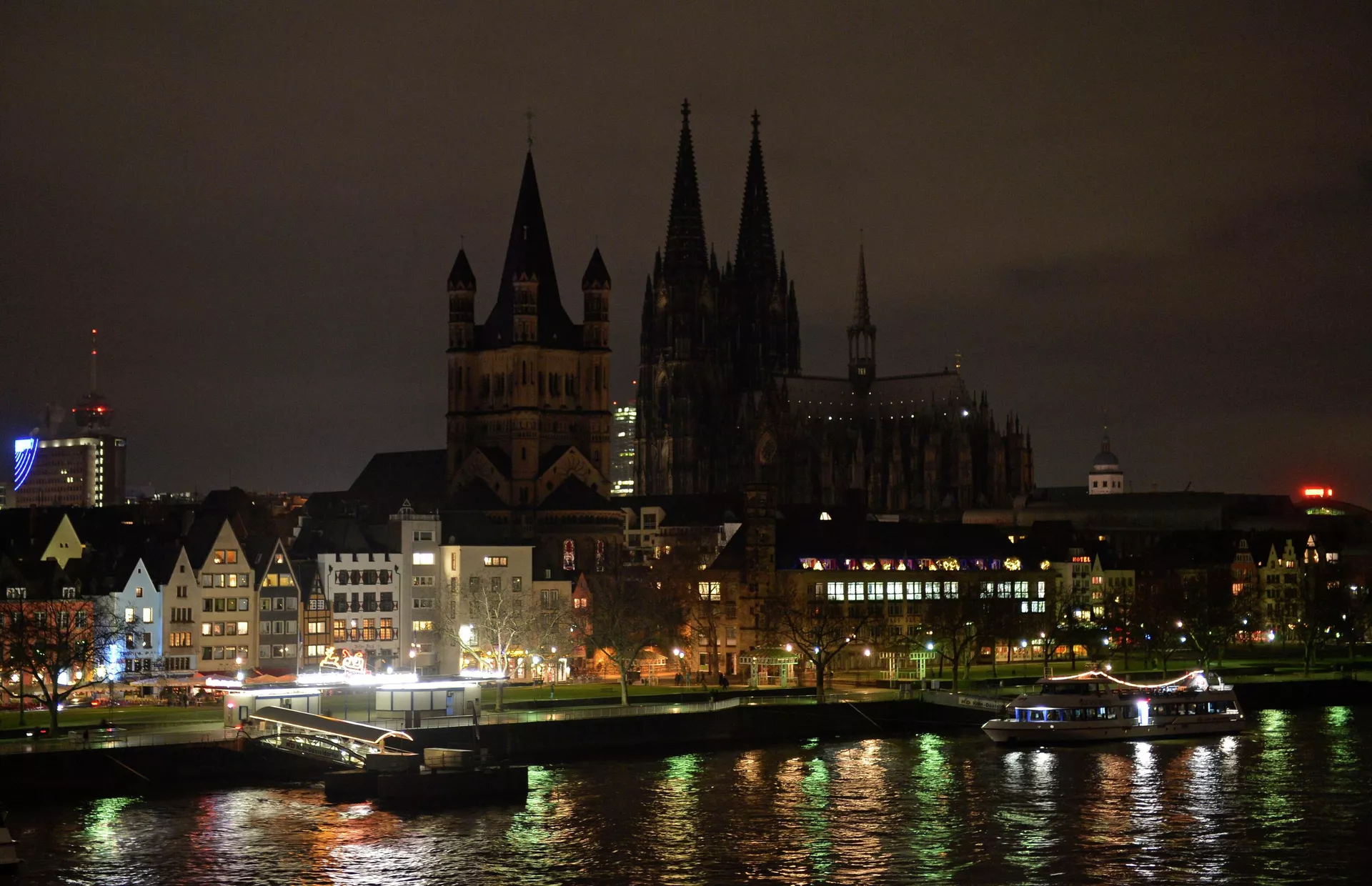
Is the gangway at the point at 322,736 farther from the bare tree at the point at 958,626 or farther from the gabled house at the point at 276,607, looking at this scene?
the bare tree at the point at 958,626

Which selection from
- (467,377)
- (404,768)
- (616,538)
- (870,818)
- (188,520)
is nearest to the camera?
(870,818)

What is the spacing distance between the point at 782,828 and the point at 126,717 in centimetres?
3683

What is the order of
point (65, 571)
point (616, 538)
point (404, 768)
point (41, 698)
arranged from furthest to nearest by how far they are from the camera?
point (616, 538), point (65, 571), point (41, 698), point (404, 768)

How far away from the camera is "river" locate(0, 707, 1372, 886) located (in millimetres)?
70375

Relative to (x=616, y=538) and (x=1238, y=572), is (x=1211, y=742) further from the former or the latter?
(x=1238, y=572)

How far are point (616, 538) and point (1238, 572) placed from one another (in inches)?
2442

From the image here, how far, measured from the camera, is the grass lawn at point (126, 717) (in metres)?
97.3

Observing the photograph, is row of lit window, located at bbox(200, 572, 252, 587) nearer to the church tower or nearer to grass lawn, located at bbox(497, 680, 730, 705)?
grass lawn, located at bbox(497, 680, 730, 705)

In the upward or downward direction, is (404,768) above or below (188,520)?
below

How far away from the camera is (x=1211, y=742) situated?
110312 mm

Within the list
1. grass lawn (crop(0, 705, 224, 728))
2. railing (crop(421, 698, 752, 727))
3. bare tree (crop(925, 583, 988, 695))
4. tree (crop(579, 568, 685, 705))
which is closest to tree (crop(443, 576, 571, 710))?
tree (crop(579, 568, 685, 705))

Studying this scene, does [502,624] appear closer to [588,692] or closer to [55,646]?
[588,692]

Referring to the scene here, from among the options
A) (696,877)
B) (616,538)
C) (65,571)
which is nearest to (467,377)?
(616,538)

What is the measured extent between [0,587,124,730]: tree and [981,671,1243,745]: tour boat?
45.3 meters
